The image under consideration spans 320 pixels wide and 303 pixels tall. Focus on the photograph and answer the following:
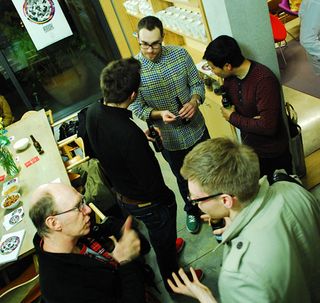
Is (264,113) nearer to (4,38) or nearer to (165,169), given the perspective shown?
(165,169)

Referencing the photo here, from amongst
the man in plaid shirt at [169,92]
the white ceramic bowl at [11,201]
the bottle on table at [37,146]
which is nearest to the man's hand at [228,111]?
the man in plaid shirt at [169,92]

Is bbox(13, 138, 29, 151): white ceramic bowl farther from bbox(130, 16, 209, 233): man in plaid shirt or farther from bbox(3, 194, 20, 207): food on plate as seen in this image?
bbox(130, 16, 209, 233): man in plaid shirt

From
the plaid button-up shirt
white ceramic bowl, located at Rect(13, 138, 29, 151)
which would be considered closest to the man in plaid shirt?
the plaid button-up shirt

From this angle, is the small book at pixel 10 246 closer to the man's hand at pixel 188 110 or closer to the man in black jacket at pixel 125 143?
the man in black jacket at pixel 125 143

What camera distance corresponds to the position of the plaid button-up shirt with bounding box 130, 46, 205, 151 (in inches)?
99.3

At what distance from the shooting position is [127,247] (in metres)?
1.83

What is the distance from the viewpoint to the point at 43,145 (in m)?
3.88

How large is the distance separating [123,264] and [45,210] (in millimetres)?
506

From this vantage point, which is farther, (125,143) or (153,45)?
(153,45)

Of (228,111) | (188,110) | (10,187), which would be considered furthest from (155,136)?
(10,187)

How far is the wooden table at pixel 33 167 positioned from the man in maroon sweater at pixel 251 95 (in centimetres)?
171

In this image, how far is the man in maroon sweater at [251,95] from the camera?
223cm

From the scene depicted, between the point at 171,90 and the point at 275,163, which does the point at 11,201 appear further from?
the point at 275,163

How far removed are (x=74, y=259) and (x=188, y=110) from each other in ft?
4.64
